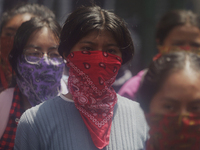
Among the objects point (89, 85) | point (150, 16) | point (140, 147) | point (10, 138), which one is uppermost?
point (150, 16)

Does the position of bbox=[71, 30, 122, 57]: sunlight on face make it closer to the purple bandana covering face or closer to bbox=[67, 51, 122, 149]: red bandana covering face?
bbox=[67, 51, 122, 149]: red bandana covering face

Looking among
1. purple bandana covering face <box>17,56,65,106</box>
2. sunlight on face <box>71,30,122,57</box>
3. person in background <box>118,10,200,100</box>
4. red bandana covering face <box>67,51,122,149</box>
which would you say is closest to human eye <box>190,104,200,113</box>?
person in background <box>118,10,200,100</box>

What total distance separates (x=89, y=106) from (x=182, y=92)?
2.34 ft

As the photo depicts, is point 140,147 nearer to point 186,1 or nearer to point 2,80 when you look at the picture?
point 186,1

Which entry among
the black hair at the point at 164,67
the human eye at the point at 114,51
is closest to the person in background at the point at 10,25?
the human eye at the point at 114,51

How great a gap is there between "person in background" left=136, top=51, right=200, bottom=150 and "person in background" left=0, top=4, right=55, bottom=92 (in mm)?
1744

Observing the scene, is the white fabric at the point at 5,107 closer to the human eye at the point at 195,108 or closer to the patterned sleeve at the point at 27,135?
the patterned sleeve at the point at 27,135

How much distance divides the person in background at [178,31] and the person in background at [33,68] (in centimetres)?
96

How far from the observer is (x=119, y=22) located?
1.97 m

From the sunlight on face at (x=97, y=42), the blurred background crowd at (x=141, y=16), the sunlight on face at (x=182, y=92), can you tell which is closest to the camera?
the sunlight on face at (x=182, y=92)

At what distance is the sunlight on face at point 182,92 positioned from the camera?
1.29 meters

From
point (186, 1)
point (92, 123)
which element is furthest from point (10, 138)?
point (186, 1)

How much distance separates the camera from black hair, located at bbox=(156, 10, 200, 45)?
5.42 feet

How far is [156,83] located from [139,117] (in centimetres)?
56
